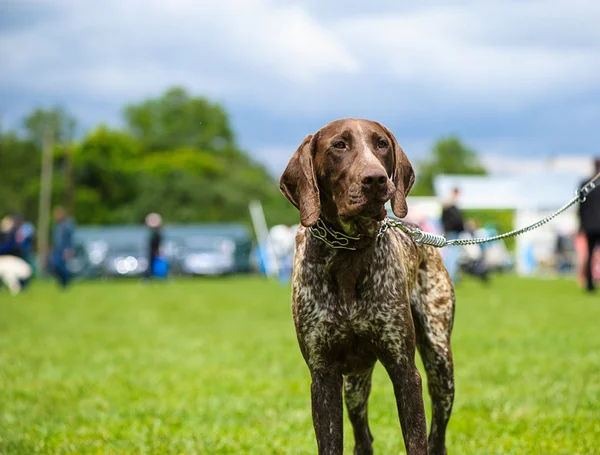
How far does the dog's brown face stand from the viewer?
12.2 feet

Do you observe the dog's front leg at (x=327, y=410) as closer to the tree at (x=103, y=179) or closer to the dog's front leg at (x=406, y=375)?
the dog's front leg at (x=406, y=375)

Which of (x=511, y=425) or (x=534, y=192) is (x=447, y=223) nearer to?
(x=511, y=425)

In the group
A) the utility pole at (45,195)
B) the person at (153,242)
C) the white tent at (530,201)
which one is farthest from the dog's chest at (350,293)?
the utility pole at (45,195)

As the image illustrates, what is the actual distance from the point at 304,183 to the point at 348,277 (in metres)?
0.48

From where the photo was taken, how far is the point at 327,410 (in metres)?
4.22

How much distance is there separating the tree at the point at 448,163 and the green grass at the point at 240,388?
10413cm

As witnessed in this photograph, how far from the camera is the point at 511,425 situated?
6.14 meters

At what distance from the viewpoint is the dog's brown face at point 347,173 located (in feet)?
12.2

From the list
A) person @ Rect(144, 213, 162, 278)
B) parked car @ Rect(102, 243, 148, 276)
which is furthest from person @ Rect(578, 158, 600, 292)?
parked car @ Rect(102, 243, 148, 276)

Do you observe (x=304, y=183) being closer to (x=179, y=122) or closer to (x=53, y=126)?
(x=53, y=126)

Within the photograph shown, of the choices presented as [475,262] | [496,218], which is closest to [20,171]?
[496,218]

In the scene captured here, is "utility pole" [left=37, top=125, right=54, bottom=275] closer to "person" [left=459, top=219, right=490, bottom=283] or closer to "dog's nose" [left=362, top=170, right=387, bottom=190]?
"person" [left=459, top=219, right=490, bottom=283]

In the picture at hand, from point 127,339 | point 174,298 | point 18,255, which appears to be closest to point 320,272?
point 127,339

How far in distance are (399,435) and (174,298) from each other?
1697 centimetres
